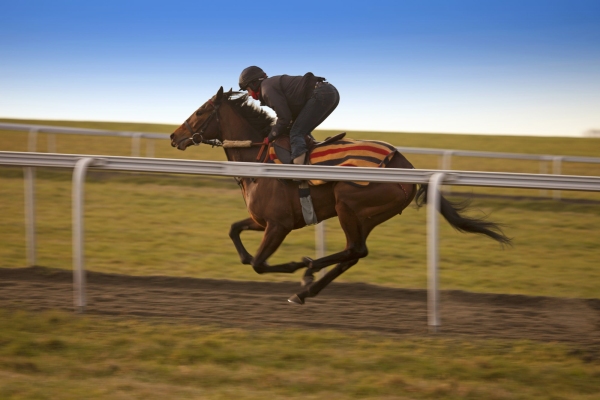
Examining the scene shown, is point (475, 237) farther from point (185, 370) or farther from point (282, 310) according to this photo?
point (185, 370)

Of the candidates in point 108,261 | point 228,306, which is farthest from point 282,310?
point 108,261

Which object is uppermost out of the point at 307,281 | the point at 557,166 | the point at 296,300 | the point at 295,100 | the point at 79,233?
the point at 295,100

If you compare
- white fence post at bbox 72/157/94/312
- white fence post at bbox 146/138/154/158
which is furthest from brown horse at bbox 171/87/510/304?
white fence post at bbox 146/138/154/158

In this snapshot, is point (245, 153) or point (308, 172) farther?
point (245, 153)

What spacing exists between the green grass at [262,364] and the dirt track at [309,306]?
320 millimetres

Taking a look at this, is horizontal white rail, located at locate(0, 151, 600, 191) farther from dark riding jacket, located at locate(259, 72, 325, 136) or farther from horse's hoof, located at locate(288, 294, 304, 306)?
horse's hoof, located at locate(288, 294, 304, 306)

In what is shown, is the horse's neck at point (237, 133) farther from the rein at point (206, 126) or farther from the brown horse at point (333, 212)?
the brown horse at point (333, 212)

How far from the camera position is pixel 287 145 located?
5.52 meters

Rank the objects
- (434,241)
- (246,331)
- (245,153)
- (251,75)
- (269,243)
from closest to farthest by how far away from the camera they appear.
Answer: (434,241) → (246,331) → (269,243) → (251,75) → (245,153)

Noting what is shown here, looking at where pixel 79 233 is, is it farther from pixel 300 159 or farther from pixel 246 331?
pixel 300 159

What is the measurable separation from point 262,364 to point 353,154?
6.38ft

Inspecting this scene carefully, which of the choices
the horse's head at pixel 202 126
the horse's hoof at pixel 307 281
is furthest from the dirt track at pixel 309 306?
Result: the horse's head at pixel 202 126

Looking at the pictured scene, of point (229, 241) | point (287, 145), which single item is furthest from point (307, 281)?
point (229, 241)

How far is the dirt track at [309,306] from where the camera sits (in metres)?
4.74
